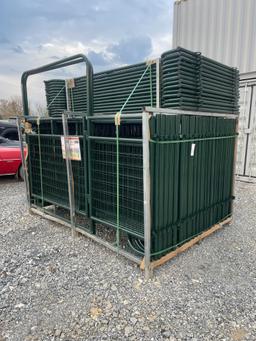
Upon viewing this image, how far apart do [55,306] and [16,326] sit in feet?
1.00

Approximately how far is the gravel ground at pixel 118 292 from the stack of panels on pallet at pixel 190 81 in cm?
167

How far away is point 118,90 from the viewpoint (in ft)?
10.2

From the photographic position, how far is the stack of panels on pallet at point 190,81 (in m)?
2.44

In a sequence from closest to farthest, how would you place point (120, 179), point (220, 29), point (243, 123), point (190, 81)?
point (190, 81)
point (120, 179)
point (243, 123)
point (220, 29)

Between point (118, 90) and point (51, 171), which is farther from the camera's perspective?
point (51, 171)

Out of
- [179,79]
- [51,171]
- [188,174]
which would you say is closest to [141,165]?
[188,174]

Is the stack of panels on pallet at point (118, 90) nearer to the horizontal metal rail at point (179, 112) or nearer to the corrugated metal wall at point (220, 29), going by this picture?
the horizontal metal rail at point (179, 112)

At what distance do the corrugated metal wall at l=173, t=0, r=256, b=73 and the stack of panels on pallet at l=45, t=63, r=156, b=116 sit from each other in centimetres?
439

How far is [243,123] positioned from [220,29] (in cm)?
253

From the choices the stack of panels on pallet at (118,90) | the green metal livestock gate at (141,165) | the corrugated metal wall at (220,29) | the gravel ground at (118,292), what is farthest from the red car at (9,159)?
the corrugated metal wall at (220,29)

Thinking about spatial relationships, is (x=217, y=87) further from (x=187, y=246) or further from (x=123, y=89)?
(x=187, y=246)

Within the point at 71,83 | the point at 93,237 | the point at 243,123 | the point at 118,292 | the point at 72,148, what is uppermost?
the point at 71,83

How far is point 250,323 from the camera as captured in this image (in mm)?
1897

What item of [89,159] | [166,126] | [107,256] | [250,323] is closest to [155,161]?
[166,126]
